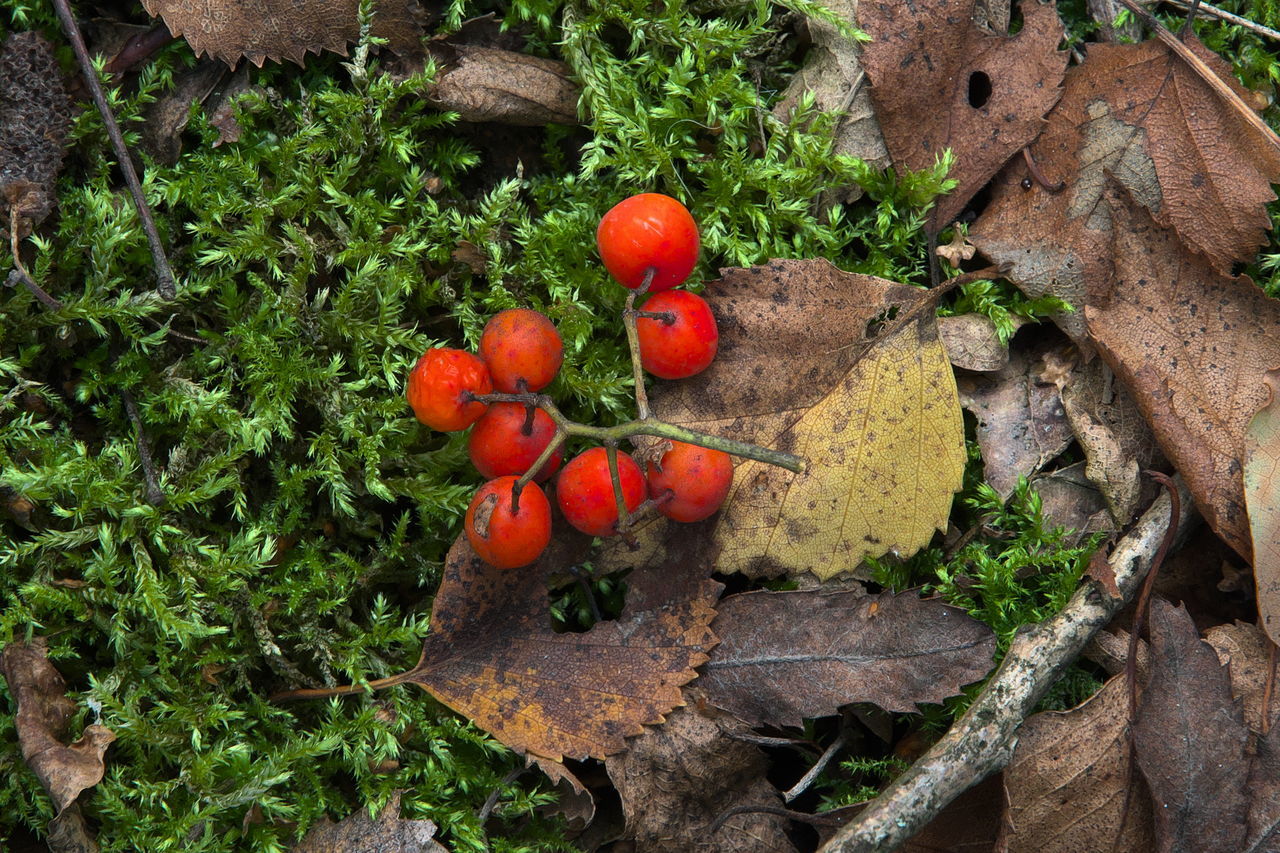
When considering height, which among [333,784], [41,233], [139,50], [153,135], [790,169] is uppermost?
[790,169]

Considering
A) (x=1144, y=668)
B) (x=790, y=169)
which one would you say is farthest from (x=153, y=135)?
(x=1144, y=668)

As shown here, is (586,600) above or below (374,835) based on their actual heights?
above

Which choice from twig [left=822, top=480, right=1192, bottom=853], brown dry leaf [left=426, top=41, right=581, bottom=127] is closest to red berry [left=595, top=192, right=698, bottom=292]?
brown dry leaf [left=426, top=41, right=581, bottom=127]

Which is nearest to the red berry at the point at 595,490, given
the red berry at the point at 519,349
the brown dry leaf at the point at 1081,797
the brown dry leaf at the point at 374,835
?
the red berry at the point at 519,349

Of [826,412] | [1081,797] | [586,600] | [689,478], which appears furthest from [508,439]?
[1081,797]

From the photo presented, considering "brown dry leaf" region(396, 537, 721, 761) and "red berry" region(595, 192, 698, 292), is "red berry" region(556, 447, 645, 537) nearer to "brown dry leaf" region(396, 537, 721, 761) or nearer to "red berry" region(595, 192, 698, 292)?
"brown dry leaf" region(396, 537, 721, 761)

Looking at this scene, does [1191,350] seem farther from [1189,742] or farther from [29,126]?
[29,126]

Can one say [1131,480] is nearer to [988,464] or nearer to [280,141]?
[988,464]

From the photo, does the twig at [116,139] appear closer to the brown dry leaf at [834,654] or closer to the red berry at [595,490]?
the red berry at [595,490]
